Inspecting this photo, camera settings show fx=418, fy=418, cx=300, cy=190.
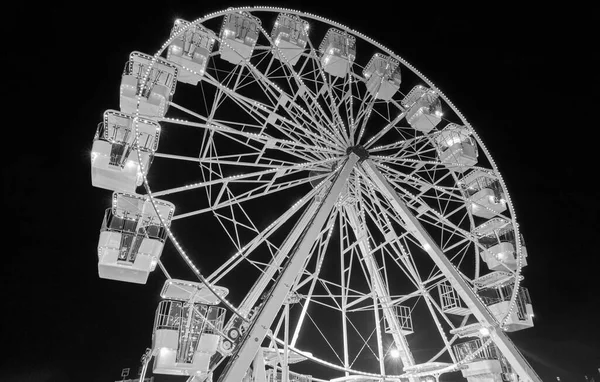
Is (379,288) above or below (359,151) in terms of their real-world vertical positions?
below

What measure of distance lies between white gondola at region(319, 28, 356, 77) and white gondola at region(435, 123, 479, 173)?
11.4 feet

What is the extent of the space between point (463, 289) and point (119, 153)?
285 inches

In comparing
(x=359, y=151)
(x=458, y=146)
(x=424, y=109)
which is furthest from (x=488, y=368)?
(x=424, y=109)

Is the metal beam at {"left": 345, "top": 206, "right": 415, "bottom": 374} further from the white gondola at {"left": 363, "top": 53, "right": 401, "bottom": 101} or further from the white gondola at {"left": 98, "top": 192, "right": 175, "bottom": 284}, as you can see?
the white gondola at {"left": 98, "top": 192, "right": 175, "bottom": 284}

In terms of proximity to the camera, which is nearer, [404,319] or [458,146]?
[404,319]

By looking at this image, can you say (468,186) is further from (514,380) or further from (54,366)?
(54,366)

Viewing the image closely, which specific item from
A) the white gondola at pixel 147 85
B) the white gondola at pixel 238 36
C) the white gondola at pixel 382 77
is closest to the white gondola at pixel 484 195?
the white gondola at pixel 382 77

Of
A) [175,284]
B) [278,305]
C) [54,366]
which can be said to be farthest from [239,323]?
[54,366]

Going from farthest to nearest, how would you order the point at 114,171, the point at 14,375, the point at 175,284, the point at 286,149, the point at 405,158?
the point at 14,375, the point at 405,158, the point at 286,149, the point at 175,284, the point at 114,171

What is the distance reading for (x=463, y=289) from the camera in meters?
8.25

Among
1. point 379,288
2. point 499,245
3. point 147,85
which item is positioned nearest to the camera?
point 147,85

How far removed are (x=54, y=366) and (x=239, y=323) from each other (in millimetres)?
22324

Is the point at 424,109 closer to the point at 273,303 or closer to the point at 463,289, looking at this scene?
the point at 463,289

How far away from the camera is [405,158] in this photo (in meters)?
11.5
